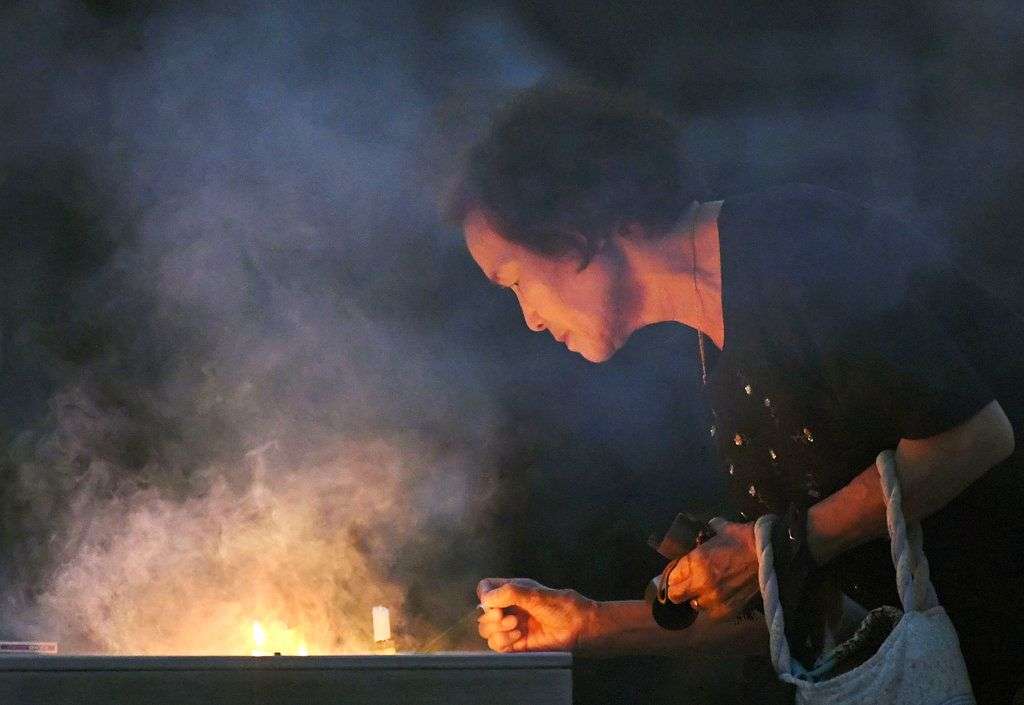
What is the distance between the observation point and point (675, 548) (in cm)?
181

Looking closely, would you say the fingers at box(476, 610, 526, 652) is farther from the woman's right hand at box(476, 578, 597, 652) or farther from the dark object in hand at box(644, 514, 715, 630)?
the dark object in hand at box(644, 514, 715, 630)

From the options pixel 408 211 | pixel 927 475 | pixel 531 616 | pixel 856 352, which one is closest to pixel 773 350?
pixel 856 352

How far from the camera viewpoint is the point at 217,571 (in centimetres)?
219

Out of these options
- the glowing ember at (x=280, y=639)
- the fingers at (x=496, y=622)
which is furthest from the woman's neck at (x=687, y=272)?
the glowing ember at (x=280, y=639)

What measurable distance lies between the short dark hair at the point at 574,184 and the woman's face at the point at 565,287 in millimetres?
27

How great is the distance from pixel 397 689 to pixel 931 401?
76 cm

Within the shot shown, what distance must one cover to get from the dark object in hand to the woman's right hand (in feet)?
0.50

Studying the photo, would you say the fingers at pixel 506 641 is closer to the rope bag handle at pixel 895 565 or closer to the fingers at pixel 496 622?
the fingers at pixel 496 622

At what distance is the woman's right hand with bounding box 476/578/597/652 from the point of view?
1.94 meters

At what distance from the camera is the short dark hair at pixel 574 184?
6.12 feet

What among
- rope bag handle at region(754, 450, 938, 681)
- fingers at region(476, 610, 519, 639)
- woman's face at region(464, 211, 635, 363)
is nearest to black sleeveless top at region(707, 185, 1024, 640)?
rope bag handle at region(754, 450, 938, 681)

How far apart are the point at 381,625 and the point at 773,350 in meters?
0.84

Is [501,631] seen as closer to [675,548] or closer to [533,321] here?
[675,548]

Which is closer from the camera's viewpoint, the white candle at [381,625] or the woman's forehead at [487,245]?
the woman's forehead at [487,245]
